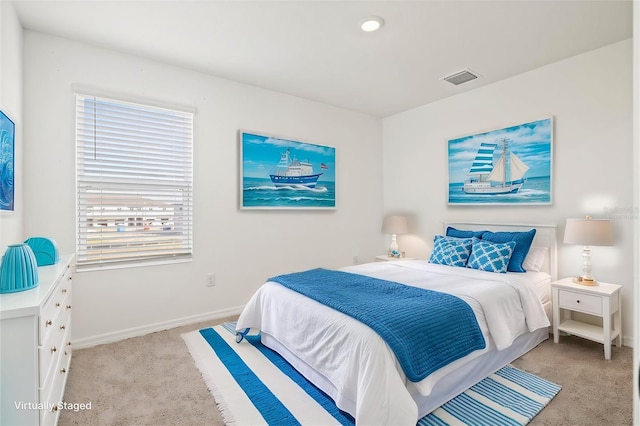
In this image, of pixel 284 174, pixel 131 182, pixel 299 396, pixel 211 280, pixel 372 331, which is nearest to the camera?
pixel 372 331

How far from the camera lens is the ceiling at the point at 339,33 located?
2236 millimetres

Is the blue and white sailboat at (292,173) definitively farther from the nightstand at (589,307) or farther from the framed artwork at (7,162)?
the nightstand at (589,307)

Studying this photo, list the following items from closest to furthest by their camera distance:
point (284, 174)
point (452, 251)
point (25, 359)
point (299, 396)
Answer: point (25, 359) → point (299, 396) → point (452, 251) → point (284, 174)

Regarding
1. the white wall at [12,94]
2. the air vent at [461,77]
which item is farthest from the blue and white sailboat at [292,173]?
the white wall at [12,94]

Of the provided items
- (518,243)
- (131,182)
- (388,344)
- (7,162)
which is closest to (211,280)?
(131,182)

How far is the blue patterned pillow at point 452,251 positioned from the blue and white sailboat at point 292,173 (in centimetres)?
170

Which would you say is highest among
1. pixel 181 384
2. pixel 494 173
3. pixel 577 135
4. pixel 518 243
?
pixel 577 135

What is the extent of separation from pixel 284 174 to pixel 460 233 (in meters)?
2.13

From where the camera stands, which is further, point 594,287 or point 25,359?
point 594,287

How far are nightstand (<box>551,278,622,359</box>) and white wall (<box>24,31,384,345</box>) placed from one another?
2.38 m

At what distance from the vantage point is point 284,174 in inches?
152

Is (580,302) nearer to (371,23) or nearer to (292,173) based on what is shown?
(371,23)

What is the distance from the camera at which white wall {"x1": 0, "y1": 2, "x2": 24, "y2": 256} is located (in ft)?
6.37

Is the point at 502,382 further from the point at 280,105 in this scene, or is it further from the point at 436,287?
the point at 280,105
